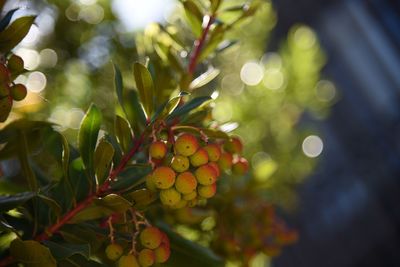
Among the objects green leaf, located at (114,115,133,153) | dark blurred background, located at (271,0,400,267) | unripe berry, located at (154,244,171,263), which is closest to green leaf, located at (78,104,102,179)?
green leaf, located at (114,115,133,153)

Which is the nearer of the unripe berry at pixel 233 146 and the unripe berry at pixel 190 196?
the unripe berry at pixel 190 196

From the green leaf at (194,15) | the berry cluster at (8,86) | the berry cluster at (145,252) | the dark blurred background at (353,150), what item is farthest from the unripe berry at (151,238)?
the dark blurred background at (353,150)

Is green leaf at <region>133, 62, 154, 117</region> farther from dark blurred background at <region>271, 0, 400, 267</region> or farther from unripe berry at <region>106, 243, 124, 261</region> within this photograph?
Result: dark blurred background at <region>271, 0, 400, 267</region>

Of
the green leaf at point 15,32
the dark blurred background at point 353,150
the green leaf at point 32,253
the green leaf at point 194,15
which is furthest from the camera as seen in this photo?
the dark blurred background at point 353,150

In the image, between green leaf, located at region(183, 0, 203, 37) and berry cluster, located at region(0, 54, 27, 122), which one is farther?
green leaf, located at region(183, 0, 203, 37)

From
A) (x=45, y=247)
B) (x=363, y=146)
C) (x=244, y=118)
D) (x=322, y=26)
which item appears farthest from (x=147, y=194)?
(x=322, y=26)

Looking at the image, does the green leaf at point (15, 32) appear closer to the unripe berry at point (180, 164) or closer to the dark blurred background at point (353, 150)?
the unripe berry at point (180, 164)
